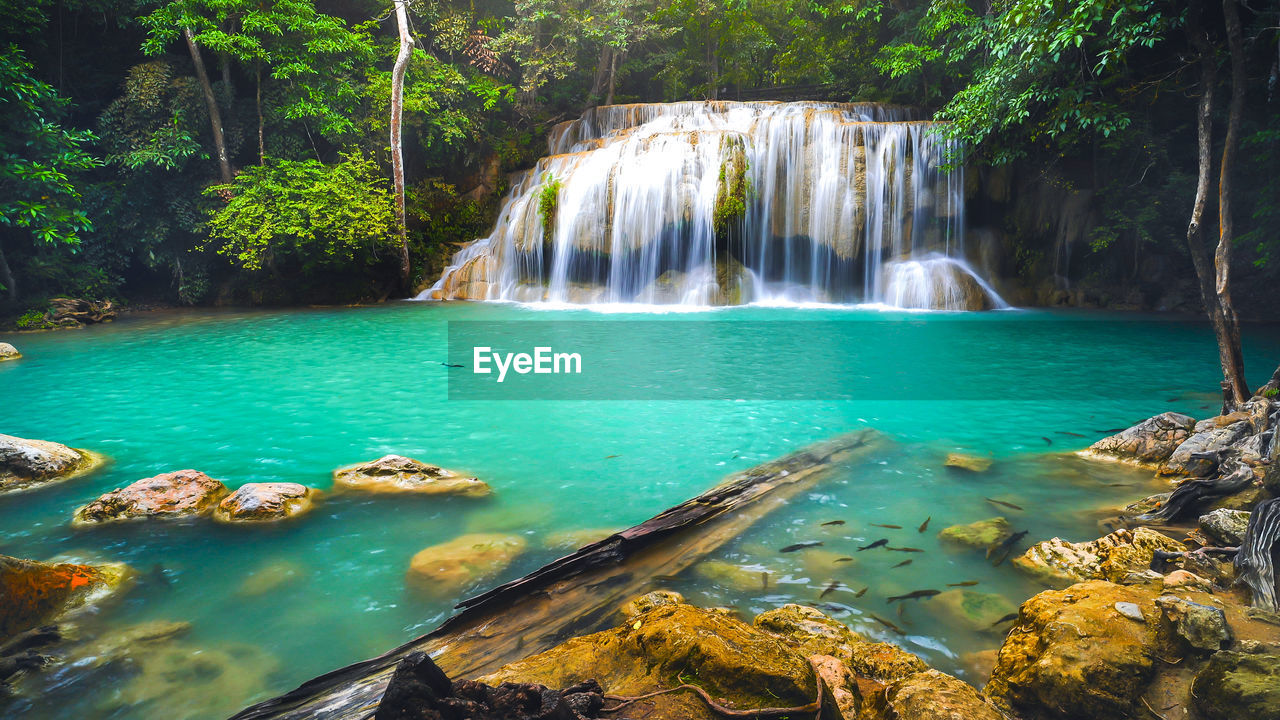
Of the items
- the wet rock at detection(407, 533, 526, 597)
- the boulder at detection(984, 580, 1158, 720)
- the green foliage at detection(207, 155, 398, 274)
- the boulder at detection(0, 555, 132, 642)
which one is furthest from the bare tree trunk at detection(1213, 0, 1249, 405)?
the green foliage at detection(207, 155, 398, 274)

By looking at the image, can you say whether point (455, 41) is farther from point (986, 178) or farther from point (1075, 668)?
point (1075, 668)

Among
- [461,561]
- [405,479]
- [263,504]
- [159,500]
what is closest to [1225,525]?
[461,561]

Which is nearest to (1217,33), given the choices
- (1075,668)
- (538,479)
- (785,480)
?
(785,480)

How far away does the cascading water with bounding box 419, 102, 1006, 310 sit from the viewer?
1653cm

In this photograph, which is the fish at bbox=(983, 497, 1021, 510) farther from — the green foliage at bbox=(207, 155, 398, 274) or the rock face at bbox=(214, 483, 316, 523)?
the green foliage at bbox=(207, 155, 398, 274)

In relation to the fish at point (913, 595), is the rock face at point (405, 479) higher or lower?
higher

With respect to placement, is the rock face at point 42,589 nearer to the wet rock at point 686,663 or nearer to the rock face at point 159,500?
the rock face at point 159,500

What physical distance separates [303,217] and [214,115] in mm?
3856

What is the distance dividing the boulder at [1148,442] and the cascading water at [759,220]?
10.9m

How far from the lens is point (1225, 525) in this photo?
11.3 feet

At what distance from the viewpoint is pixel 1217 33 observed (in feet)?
24.5

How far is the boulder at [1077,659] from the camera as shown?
2201 millimetres

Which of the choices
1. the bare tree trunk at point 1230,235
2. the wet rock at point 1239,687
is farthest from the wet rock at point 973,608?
the bare tree trunk at point 1230,235

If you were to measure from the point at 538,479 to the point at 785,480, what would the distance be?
207 centimetres
